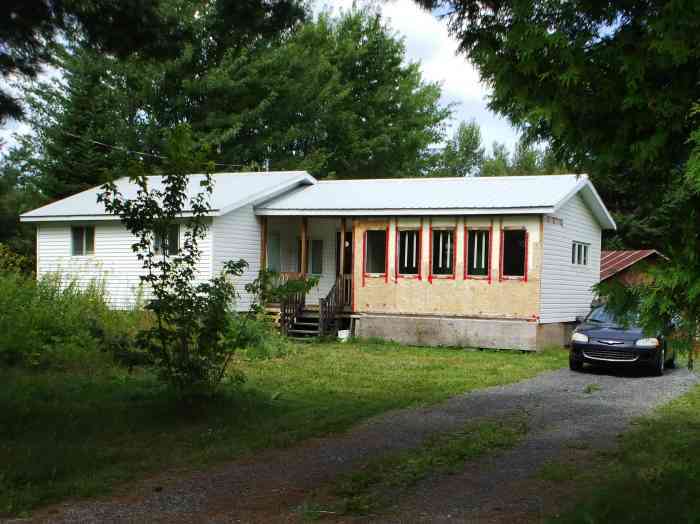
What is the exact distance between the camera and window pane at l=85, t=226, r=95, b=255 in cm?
2508

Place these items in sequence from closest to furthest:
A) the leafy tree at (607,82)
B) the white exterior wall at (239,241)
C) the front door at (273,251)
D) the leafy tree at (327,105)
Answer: the leafy tree at (607,82) → the white exterior wall at (239,241) → the front door at (273,251) → the leafy tree at (327,105)

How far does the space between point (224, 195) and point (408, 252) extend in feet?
19.5

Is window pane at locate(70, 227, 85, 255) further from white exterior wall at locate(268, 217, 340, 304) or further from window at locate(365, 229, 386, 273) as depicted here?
window at locate(365, 229, 386, 273)

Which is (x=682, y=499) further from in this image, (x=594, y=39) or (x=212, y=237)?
(x=212, y=237)

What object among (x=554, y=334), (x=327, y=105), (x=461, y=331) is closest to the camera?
(x=461, y=331)

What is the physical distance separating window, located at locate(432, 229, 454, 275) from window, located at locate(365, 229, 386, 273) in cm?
158

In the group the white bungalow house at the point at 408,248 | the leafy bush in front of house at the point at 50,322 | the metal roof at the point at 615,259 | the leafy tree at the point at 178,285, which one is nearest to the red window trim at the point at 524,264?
the white bungalow house at the point at 408,248

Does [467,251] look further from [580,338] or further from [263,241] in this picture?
[263,241]

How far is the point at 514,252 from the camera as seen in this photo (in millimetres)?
21109

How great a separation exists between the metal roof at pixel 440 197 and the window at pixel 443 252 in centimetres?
78

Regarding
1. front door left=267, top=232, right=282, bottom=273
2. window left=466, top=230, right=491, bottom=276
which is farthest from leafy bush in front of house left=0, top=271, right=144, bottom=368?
window left=466, top=230, right=491, bottom=276

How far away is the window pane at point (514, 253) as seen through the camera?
2103 centimetres

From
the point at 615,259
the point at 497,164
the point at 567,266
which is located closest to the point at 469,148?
the point at 497,164

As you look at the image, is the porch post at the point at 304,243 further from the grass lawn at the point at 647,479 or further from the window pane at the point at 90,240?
the grass lawn at the point at 647,479
